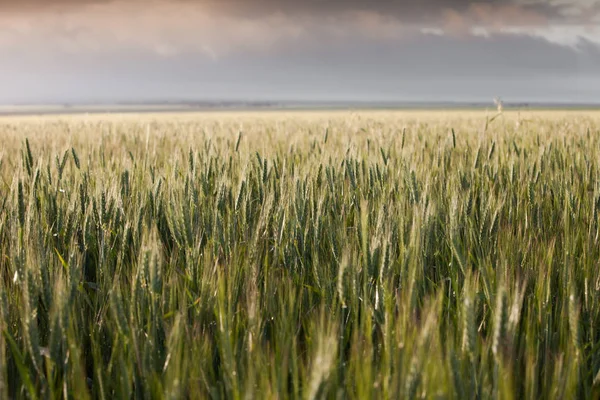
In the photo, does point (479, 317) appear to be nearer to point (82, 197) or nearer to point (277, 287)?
point (277, 287)

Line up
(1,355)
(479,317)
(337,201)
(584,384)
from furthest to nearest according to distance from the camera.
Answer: (337,201)
(479,317)
(584,384)
(1,355)

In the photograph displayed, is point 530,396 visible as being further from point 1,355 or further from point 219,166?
point 219,166

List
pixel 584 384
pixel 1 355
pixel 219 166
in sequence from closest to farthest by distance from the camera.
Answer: pixel 1 355 < pixel 584 384 < pixel 219 166

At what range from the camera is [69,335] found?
96 cm

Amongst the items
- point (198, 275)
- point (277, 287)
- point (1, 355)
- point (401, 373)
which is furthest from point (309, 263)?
point (1, 355)

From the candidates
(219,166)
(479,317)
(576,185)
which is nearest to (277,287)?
(479,317)

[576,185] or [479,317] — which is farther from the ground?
[576,185]

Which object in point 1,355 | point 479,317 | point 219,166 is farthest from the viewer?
point 219,166

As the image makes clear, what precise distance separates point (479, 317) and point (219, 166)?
160cm

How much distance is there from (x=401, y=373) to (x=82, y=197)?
149cm

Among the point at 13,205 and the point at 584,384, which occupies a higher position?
the point at 13,205

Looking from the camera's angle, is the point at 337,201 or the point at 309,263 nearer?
the point at 309,263

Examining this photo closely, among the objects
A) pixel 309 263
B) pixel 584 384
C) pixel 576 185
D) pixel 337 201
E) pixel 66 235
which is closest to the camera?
pixel 584 384

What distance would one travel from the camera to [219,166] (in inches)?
104
